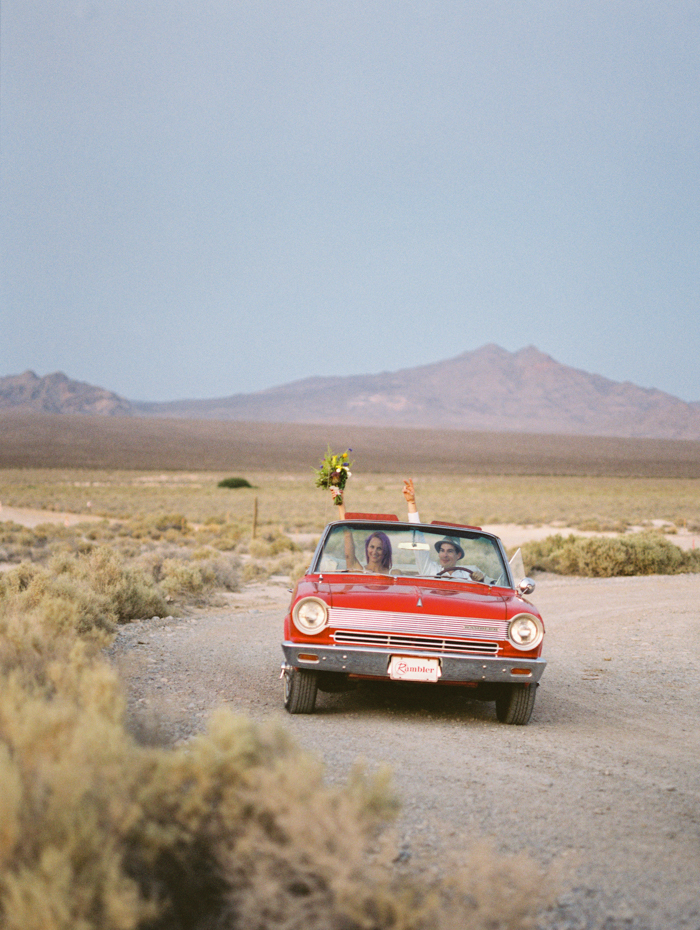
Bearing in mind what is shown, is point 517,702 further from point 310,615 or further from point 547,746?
point 310,615

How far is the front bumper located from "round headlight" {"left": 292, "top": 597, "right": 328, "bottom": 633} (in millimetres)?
132

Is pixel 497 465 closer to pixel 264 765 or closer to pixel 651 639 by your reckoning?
pixel 651 639

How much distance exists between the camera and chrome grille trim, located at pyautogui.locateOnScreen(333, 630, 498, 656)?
258 inches

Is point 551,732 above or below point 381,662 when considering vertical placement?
below

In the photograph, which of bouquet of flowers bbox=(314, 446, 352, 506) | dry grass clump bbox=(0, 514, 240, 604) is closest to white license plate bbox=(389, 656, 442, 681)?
bouquet of flowers bbox=(314, 446, 352, 506)

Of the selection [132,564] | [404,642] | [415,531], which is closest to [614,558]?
[132,564]

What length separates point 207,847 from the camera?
320 centimetres

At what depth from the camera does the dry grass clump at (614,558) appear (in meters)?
20.0

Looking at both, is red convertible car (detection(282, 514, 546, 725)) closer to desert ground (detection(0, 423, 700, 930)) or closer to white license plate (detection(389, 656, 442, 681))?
white license plate (detection(389, 656, 442, 681))

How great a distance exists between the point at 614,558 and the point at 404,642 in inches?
567

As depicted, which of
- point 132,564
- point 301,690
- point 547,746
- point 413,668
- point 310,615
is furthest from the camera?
point 132,564

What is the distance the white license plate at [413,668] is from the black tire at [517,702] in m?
0.73

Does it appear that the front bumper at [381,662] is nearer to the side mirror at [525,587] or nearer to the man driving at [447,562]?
the side mirror at [525,587]

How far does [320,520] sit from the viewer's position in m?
41.2
